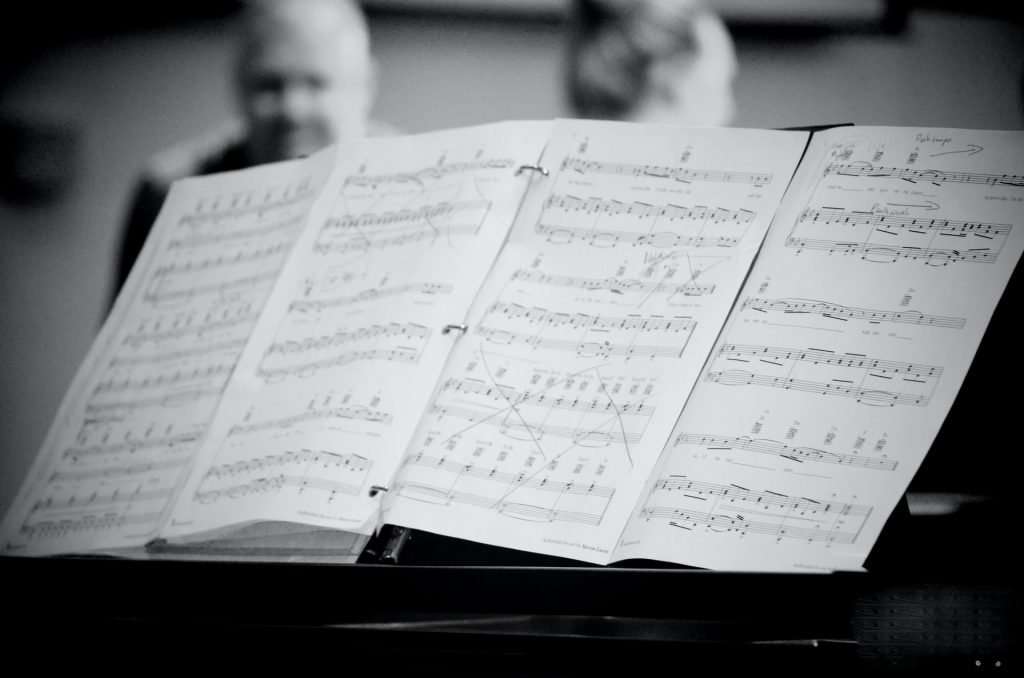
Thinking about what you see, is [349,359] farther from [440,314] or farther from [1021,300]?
[1021,300]

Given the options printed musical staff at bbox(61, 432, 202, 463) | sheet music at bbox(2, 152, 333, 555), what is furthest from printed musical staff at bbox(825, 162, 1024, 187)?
printed musical staff at bbox(61, 432, 202, 463)

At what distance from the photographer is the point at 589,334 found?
3.26 ft

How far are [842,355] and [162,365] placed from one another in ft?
2.60

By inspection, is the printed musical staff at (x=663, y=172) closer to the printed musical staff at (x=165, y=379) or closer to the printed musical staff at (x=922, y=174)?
the printed musical staff at (x=922, y=174)

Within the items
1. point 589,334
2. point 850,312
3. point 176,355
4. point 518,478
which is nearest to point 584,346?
point 589,334

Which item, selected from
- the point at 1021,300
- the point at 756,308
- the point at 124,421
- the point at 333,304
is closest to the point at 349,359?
the point at 333,304

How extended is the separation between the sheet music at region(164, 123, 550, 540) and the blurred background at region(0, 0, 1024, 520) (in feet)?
3.97

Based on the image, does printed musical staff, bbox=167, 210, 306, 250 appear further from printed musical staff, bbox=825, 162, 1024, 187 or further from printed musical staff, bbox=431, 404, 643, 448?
printed musical staff, bbox=825, 162, 1024, 187

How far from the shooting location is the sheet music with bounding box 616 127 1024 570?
0.83 meters

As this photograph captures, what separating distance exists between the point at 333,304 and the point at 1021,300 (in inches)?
29.5

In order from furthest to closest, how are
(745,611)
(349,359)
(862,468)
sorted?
1. (349,359)
2. (862,468)
3. (745,611)

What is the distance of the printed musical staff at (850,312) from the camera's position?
89 cm

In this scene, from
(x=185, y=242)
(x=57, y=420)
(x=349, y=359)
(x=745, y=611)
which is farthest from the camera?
(x=185, y=242)

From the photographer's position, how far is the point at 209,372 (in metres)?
1.15
